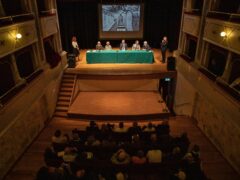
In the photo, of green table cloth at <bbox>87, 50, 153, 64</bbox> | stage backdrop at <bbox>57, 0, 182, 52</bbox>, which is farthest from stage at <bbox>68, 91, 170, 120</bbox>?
stage backdrop at <bbox>57, 0, 182, 52</bbox>

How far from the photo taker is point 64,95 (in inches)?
495

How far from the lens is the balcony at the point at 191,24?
34.7 feet

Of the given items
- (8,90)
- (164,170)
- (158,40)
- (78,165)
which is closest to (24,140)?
(8,90)

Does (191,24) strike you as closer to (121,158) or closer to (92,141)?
(92,141)

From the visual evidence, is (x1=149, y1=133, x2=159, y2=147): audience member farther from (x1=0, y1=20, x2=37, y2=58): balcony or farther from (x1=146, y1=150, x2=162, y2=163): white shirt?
(x1=0, y1=20, x2=37, y2=58): balcony

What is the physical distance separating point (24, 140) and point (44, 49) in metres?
4.55

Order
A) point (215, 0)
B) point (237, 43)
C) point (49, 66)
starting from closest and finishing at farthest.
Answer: point (237, 43) → point (215, 0) → point (49, 66)

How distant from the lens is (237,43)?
7574mm

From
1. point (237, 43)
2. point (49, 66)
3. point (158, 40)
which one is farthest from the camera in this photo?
point (158, 40)

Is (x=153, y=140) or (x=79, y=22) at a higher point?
(x=79, y=22)

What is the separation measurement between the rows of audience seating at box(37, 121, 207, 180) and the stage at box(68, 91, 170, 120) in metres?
3.43

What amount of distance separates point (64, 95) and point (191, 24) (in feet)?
24.8

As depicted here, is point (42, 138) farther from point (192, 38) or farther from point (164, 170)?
point (192, 38)

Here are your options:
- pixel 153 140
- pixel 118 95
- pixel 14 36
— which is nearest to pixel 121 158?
pixel 153 140
